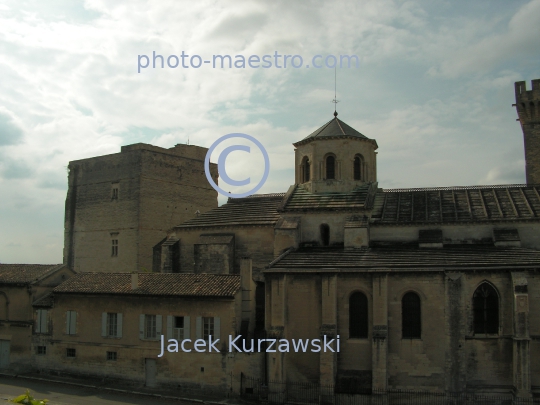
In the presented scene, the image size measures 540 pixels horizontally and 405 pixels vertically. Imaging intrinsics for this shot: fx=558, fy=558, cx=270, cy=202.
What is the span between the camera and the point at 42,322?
3131cm

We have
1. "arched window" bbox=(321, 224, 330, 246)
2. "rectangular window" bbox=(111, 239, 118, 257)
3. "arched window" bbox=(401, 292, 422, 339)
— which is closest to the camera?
"arched window" bbox=(401, 292, 422, 339)

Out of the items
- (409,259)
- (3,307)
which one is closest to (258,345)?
(409,259)

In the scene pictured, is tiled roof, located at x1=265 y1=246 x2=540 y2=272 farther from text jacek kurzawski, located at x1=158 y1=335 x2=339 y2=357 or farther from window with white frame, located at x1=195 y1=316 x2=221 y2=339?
window with white frame, located at x1=195 y1=316 x2=221 y2=339

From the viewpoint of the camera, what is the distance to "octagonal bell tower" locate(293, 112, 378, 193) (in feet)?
109

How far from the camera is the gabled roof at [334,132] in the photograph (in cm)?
3359

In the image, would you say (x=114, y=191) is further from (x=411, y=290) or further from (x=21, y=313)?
(x=411, y=290)

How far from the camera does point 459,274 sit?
25.0m

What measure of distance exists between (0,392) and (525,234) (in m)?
27.2

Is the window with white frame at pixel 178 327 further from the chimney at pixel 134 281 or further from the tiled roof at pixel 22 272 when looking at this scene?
the tiled roof at pixel 22 272

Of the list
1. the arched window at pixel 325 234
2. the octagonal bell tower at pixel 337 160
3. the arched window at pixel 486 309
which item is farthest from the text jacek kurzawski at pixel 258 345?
the octagonal bell tower at pixel 337 160

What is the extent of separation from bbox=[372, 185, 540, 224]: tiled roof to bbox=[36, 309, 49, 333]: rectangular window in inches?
747

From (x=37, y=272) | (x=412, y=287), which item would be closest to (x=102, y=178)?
(x=37, y=272)

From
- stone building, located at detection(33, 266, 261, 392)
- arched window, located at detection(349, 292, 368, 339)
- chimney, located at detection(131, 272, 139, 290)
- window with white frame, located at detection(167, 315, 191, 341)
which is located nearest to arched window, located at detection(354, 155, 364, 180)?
arched window, located at detection(349, 292, 368, 339)

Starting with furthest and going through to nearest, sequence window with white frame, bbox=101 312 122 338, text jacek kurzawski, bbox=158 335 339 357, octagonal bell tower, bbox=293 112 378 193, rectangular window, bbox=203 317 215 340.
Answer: octagonal bell tower, bbox=293 112 378 193 → window with white frame, bbox=101 312 122 338 → rectangular window, bbox=203 317 215 340 → text jacek kurzawski, bbox=158 335 339 357
